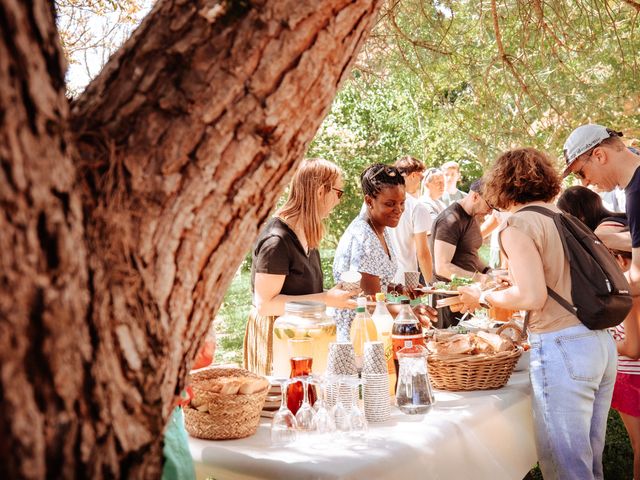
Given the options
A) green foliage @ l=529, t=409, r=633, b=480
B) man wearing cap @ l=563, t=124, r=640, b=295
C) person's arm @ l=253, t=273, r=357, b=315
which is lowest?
green foliage @ l=529, t=409, r=633, b=480

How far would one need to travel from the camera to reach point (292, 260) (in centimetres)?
312

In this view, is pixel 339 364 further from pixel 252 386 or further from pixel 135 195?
pixel 135 195

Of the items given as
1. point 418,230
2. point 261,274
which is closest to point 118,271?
point 261,274

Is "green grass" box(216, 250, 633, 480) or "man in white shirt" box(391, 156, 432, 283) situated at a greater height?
"man in white shirt" box(391, 156, 432, 283)

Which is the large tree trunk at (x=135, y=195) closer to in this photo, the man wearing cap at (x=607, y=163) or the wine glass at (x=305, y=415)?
the wine glass at (x=305, y=415)

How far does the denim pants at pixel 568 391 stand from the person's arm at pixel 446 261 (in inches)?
89.5

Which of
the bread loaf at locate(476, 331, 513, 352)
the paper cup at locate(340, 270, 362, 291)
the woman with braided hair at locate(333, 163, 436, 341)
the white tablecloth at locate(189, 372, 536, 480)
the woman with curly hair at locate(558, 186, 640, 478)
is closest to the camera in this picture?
the white tablecloth at locate(189, 372, 536, 480)

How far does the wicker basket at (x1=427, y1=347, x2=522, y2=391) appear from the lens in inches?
103

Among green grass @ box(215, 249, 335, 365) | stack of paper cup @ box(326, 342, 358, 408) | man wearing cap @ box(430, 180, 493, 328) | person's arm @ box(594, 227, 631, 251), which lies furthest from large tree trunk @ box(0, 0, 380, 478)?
green grass @ box(215, 249, 335, 365)

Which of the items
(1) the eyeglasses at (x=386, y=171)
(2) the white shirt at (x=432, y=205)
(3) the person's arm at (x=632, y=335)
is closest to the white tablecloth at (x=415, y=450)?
(3) the person's arm at (x=632, y=335)

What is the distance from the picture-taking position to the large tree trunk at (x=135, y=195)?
2.34ft

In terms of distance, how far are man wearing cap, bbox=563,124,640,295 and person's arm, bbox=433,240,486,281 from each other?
1806mm

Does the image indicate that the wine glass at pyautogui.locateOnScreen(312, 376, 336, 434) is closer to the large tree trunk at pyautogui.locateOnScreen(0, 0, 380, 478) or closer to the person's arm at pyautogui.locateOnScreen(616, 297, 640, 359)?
the large tree trunk at pyautogui.locateOnScreen(0, 0, 380, 478)

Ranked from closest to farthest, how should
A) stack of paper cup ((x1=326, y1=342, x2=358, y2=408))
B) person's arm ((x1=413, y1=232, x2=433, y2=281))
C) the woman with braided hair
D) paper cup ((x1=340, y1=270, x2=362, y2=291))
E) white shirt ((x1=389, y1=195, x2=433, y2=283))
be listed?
stack of paper cup ((x1=326, y1=342, x2=358, y2=408)) < paper cup ((x1=340, y1=270, x2=362, y2=291)) < the woman with braided hair < white shirt ((x1=389, y1=195, x2=433, y2=283)) < person's arm ((x1=413, y1=232, x2=433, y2=281))
